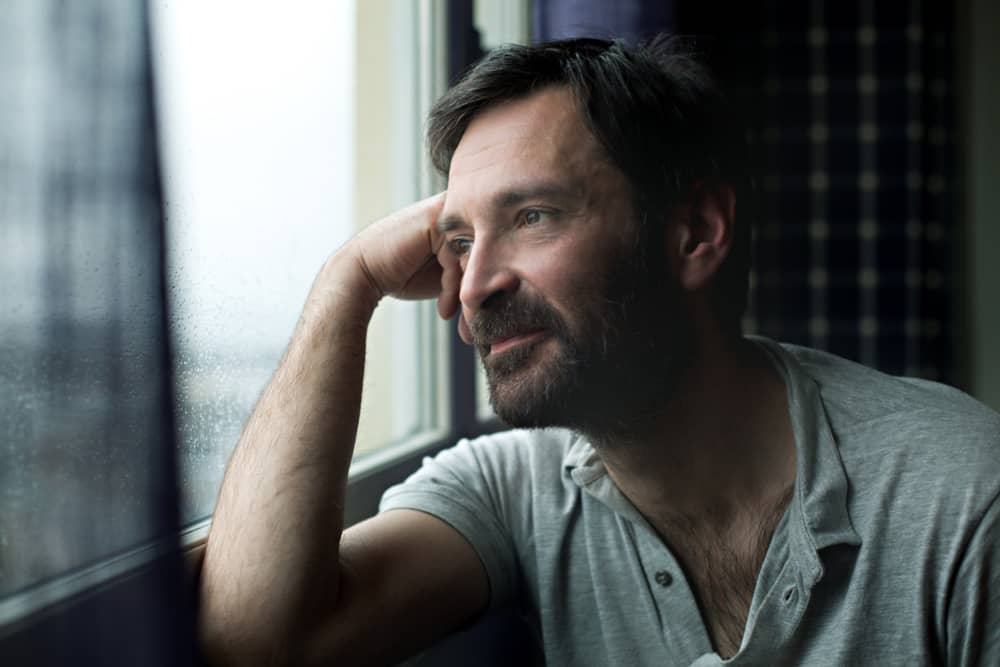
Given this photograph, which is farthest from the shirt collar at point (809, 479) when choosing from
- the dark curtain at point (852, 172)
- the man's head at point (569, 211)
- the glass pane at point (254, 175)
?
the dark curtain at point (852, 172)

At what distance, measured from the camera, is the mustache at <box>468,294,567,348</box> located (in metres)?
0.91

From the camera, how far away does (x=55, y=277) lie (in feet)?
1.60

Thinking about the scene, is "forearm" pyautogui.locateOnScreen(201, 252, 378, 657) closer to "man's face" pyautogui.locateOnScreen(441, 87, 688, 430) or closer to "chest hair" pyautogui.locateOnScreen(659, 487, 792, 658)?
"man's face" pyautogui.locateOnScreen(441, 87, 688, 430)

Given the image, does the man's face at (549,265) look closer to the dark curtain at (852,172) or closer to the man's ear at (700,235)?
the man's ear at (700,235)

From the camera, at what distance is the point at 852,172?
234cm

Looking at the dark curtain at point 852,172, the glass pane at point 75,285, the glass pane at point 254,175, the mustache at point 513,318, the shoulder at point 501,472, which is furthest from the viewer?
the dark curtain at point 852,172

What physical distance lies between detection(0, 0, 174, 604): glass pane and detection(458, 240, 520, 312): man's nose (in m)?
0.39

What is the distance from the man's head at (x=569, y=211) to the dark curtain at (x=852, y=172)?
4.56ft

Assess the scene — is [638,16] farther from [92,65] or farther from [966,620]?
[92,65]

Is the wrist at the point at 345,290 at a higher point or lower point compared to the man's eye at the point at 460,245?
lower

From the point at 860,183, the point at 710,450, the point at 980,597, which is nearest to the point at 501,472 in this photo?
the point at 710,450

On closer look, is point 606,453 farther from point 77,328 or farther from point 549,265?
point 77,328

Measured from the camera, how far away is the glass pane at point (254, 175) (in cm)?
70

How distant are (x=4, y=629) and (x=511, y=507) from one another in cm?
60
